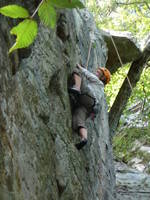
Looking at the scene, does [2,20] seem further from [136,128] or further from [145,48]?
[136,128]

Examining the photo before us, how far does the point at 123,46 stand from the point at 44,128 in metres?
6.70

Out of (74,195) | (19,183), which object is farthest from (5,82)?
(74,195)

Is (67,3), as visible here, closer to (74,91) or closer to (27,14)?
(27,14)

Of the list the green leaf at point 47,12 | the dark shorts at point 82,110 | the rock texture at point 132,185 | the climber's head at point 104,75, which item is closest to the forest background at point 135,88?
the rock texture at point 132,185

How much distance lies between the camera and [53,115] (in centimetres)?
463

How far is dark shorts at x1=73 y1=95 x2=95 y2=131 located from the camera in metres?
5.31

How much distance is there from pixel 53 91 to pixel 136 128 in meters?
7.96

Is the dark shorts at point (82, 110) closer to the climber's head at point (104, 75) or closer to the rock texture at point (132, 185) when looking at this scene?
the climber's head at point (104, 75)

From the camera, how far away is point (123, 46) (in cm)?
1047

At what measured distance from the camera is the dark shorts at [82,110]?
209 inches

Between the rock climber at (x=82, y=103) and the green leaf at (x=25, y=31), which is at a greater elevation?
the green leaf at (x=25, y=31)

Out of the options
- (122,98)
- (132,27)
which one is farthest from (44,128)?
(132,27)

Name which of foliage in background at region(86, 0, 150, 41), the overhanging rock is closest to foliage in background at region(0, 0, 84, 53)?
the overhanging rock

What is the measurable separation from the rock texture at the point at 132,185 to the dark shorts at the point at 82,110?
162 inches
